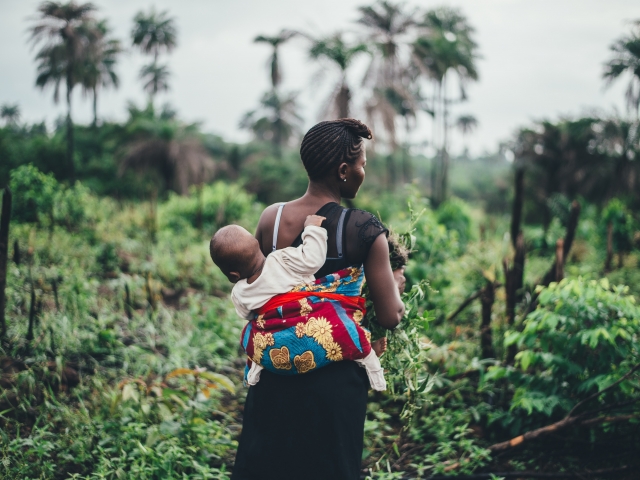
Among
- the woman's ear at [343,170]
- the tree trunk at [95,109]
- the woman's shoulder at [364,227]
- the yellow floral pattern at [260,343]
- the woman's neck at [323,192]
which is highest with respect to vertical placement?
the tree trunk at [95,109]

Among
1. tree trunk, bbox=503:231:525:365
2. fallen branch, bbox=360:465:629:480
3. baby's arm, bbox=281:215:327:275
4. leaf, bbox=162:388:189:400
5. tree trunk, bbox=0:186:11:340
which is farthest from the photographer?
tree trunk, bbox=503:231:525:365

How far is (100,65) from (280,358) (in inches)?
1268

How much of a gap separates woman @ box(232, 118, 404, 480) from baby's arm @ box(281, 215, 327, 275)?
0.17 ft

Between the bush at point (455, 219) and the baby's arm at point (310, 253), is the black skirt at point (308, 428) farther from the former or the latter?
the bush at point (455, 219)

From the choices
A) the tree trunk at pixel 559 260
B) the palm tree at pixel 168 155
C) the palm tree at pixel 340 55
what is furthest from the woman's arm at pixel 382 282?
the palm tree at pixel 168 155

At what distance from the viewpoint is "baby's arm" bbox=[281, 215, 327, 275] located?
1.62 meters

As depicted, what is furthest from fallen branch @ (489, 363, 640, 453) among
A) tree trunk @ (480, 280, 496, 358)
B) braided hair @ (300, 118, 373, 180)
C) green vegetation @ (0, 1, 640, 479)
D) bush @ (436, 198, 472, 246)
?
bush @ (436, 198, 472, 246)

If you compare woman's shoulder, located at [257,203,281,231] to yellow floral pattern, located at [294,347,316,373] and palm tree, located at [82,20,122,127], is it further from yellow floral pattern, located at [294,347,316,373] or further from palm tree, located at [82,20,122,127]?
palm tree, located at [82,20,122,127]

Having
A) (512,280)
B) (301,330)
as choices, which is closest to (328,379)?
(301,330)

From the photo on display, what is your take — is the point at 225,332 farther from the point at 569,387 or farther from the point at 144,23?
the point at 144,23

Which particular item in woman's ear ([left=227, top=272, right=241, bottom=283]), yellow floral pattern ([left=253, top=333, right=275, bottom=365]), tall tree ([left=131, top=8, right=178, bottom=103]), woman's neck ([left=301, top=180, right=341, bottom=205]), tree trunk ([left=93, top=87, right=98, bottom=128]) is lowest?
yellow floral pattern ([left=253, top=333, right=275, bottom=365])

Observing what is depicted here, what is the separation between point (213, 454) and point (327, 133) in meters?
2.19

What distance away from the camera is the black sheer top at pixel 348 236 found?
165cm

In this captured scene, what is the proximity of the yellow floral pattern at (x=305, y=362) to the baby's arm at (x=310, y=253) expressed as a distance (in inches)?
10.6
